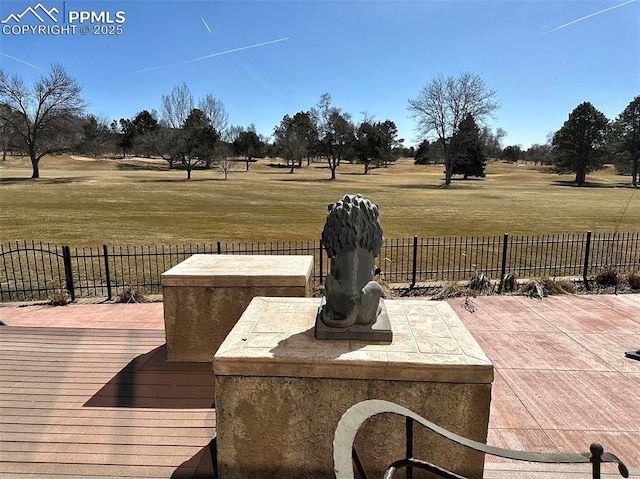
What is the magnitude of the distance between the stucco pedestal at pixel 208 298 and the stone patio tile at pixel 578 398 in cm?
302

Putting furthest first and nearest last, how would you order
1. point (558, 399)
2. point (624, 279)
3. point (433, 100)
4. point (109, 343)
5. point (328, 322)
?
1. point (433, 100)
2. point (624, 279)
3. point (109, 343)
4. point (558, 399)
5. point (328, 322)

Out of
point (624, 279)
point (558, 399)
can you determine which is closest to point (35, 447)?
point (558, 399)

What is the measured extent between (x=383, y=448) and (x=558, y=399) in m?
2.94

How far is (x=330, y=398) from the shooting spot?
296cm

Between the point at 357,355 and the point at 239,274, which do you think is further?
the point at 239,274

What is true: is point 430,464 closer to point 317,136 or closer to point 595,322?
point 595,322

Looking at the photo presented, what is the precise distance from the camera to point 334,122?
60094mm

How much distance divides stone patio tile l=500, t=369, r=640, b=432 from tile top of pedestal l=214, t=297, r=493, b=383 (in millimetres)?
1977

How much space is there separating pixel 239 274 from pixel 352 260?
2.41 metres

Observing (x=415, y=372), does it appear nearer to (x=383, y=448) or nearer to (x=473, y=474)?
(x=383, y=448)

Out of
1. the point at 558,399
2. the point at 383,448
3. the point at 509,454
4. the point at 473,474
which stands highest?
the point at 509,454

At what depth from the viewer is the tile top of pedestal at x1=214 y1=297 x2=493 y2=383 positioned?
2873mm

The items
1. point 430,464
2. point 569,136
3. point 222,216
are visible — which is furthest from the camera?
point 569,136

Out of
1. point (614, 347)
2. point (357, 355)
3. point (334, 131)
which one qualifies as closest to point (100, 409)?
point (357, 355)
